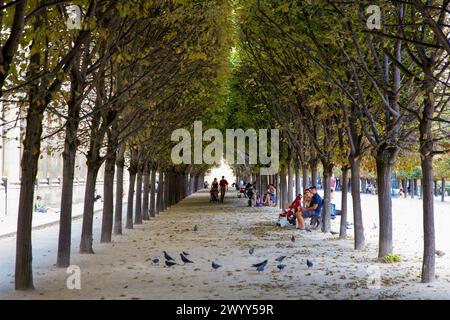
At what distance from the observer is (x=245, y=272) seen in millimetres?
11492

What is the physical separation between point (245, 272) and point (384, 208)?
374 cm

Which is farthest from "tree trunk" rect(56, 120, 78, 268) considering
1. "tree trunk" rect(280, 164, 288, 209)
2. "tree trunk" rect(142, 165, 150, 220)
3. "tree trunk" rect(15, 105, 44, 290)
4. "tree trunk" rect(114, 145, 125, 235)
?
A: "tree trunk" rect(280, 164, 288, 209)

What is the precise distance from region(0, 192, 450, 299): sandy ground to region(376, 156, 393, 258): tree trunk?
1.52ft

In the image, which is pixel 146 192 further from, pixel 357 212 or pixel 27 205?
pixel 27 205

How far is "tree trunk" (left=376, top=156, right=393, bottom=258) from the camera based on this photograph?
1299 centimetres

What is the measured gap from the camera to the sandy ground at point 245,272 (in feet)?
30.5

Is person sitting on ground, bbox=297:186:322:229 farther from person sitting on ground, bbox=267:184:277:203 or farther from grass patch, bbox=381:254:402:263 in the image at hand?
person sitting on ground, bbox=267:184:277:203

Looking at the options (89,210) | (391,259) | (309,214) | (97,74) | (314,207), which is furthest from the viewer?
(309,214)

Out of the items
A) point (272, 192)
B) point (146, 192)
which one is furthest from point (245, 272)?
point (272, 192)

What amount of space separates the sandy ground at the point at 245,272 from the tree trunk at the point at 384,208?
1.52 ft

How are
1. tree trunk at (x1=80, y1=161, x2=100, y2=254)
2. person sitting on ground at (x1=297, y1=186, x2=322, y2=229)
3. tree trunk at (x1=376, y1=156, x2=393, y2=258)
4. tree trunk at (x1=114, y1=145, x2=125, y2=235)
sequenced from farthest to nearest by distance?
1. person sitting on ground at (x1=297, y1=186, x2=322, y2=229)
2. tree trunk at (x1=114, y1=145, x2=125, y2=235)
3. tree trunk at (x1=80, y1=161, x2=100, y2=254)
4. tree trunk at (x1=376, y1=156, x2=393, y2=258)

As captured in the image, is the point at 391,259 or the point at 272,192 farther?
the point at 272,192

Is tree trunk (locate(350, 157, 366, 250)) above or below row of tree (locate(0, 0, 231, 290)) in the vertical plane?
below
